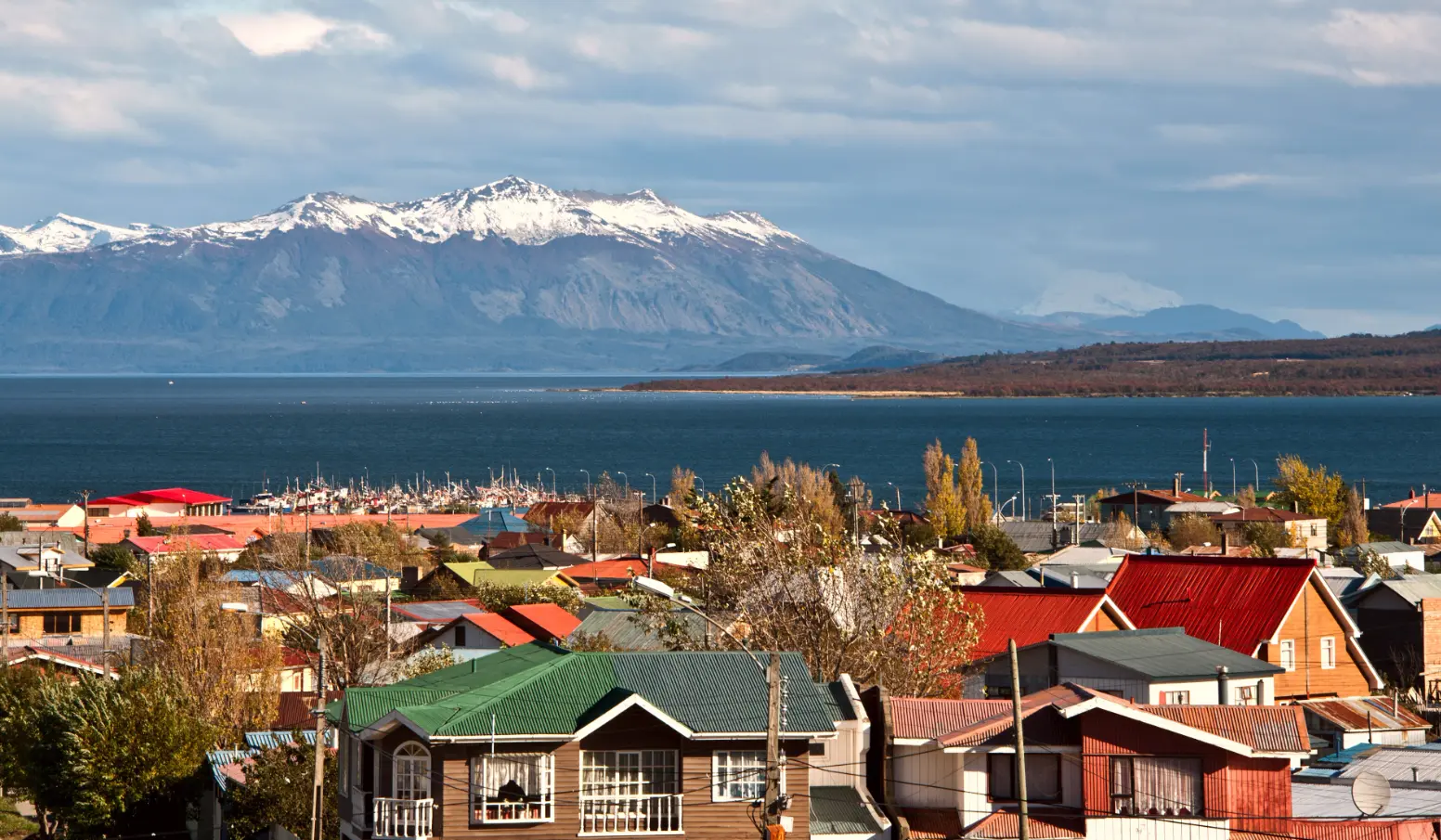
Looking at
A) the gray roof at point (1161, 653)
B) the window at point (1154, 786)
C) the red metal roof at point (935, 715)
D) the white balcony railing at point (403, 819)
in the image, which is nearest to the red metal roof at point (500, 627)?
the gray roof at point (1161, 653)

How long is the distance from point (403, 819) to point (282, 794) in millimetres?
6046

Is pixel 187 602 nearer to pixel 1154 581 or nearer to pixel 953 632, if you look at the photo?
pixel 953 632

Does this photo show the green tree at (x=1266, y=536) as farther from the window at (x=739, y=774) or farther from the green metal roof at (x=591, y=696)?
the window at (x=739, y=774)

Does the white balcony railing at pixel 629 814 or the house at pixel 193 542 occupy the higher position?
the white balcony railing at pixel 629 814

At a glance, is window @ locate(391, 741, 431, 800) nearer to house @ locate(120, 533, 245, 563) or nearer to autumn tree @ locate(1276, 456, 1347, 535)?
house @ locate(120, 533, 245, 563)

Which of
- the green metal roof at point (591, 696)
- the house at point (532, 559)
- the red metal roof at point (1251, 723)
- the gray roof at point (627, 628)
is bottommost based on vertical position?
the house at point (532, 559)

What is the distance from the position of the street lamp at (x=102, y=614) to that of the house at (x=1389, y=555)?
36.9m

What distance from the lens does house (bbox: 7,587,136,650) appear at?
53.6 meters

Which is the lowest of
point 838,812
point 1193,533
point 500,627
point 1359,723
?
point 1359,723

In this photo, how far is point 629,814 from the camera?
21609mm

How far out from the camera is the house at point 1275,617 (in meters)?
37.4

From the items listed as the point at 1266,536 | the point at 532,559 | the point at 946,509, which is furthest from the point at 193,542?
the point at 1266,536

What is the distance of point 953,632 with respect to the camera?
34.1 metres

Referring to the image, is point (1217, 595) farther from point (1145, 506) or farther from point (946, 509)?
point (1145, 506)
